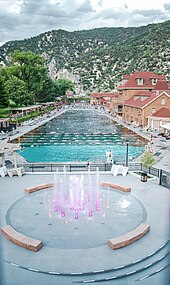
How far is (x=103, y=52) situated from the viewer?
123188 millimetres

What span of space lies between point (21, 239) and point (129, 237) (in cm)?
271

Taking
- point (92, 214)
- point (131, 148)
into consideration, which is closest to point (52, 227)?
point (92, 214)

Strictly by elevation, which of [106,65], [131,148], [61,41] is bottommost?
[131,148]

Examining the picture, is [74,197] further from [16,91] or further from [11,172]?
[16,91]

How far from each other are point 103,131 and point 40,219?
23.3 metres

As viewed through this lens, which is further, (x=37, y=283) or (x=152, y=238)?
(x=152, y=238)

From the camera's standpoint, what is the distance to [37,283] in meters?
5.66

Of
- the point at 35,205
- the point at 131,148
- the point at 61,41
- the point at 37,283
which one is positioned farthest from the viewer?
the point at 61,41

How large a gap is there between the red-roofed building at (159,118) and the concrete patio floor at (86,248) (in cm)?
1911

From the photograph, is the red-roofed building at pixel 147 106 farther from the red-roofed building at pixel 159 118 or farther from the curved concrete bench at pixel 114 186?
the curved concrete bench at pixel 114 186

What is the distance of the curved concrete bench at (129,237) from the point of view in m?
6.92

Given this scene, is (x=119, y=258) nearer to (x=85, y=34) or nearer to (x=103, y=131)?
(x=103, y=131)

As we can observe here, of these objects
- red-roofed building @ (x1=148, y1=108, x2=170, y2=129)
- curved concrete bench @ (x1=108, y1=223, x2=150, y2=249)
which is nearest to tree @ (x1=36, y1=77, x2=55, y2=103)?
red-roofed building @ (x1=148, y1=108, x2=170, y2=129)

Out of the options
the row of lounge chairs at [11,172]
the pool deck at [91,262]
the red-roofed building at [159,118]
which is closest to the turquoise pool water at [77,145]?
the red-roofed building at [159,118]
